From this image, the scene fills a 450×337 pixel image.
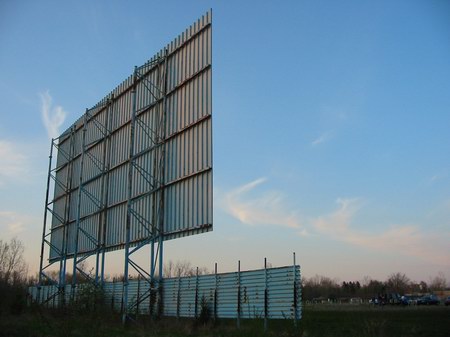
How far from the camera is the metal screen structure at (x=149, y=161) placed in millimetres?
18844

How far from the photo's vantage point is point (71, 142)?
33.3 metres

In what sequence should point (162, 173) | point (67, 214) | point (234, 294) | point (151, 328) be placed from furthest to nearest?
point (67, 214) < point (162, 173) < point (234, 294) < point (151, 328)

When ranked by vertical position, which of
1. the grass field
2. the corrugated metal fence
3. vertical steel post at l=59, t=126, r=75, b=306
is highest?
vertical steel post at l=59, t=126, r=75, b=306

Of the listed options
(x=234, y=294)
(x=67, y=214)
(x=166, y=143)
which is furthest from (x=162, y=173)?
(x=67, y=214)

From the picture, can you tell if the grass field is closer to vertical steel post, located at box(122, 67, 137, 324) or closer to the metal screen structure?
vertical steel post, located at box(122, 67, 137, 324)

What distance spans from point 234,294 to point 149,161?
8022mm

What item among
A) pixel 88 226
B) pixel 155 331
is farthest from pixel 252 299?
pixel 88 226

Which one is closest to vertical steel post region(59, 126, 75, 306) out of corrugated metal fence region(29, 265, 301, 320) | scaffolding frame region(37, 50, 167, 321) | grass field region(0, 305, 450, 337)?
scaffolding frame region(37, 50, 167, 321)

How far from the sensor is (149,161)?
22219 millimetres

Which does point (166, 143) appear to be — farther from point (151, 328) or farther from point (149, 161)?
point (151, 328)

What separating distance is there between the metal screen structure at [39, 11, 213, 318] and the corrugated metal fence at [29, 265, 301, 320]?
126 centimetres

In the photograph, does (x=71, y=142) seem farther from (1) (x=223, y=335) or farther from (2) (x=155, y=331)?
(1) (x=223, y=335)

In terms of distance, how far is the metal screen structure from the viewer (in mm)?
18844

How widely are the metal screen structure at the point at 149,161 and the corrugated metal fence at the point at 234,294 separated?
1.26 metres
